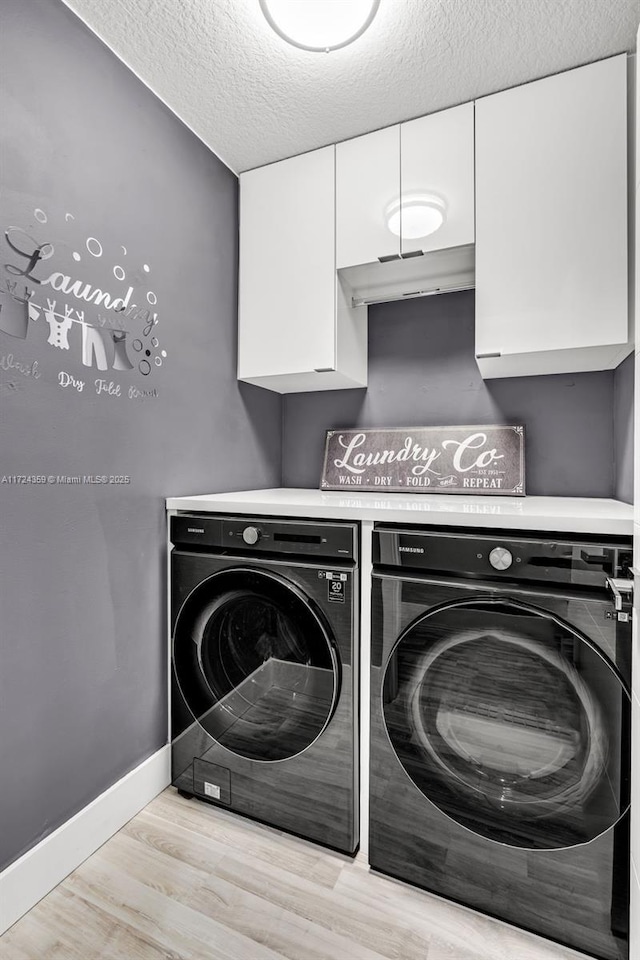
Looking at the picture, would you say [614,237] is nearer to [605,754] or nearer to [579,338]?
[579,338]

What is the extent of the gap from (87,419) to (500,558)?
123 centimetres

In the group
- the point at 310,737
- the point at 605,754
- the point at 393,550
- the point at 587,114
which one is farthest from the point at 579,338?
the point at 310,737

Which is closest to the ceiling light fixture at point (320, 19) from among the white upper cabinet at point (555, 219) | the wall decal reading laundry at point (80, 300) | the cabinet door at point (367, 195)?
the cabinet door at point (367, 195)

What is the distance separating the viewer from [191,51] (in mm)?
1499

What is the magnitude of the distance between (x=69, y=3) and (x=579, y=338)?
1797 mm

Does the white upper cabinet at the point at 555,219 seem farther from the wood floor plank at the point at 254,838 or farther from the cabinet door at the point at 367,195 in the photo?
the wood floor plank at the point at 254,838

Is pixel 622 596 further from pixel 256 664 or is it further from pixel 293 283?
pixel 293 283

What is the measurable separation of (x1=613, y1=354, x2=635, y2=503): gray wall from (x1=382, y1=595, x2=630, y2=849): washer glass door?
27.5 inches

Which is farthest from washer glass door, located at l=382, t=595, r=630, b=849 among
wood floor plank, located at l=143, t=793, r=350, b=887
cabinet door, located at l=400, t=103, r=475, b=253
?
cabinet door, located at l=400, t=103, r=475, b=253

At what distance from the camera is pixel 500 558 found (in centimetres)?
121

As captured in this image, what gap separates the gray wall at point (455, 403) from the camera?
1.87 metres

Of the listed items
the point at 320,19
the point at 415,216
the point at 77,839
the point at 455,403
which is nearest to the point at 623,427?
the point at 455,403

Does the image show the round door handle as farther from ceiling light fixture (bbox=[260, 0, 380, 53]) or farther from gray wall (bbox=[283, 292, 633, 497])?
ceiling light fixture (bbox=[260, 0, 380, 53])

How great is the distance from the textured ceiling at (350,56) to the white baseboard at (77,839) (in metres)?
2.32
